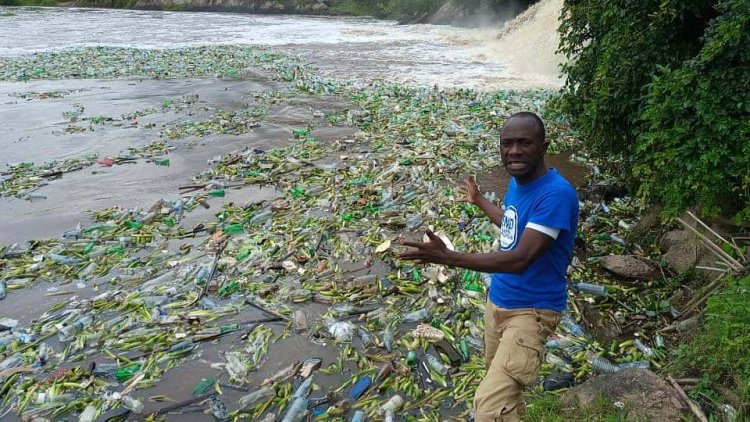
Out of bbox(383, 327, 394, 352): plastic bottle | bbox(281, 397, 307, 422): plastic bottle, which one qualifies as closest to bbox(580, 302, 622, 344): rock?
bbox(383, 327, 394, 352): plastic bottle

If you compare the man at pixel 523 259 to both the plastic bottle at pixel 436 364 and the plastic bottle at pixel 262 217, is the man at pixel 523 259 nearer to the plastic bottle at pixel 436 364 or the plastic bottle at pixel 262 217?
the plastic bottle at pixel 436 364

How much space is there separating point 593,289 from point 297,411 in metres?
3.54

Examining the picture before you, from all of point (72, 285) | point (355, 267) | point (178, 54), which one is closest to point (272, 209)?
point (355, 267)

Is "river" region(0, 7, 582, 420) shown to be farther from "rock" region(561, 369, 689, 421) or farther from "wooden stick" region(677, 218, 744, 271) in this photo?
"wooden stick" region(677, 218, 744, 271)

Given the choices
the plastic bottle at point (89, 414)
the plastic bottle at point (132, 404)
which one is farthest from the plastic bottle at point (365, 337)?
the plastic bottle at point (89, 414)

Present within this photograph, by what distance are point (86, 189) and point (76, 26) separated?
134 ft

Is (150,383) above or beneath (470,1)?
beneath

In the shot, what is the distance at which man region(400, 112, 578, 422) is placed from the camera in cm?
280

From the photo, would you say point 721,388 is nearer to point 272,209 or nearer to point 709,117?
point 709,117

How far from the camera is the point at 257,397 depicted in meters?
4.38

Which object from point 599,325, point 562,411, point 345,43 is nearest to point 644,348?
point 599,325

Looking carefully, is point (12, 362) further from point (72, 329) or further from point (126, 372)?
point (126, 372)

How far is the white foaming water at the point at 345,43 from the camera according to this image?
2048 cm

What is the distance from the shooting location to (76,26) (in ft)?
137
